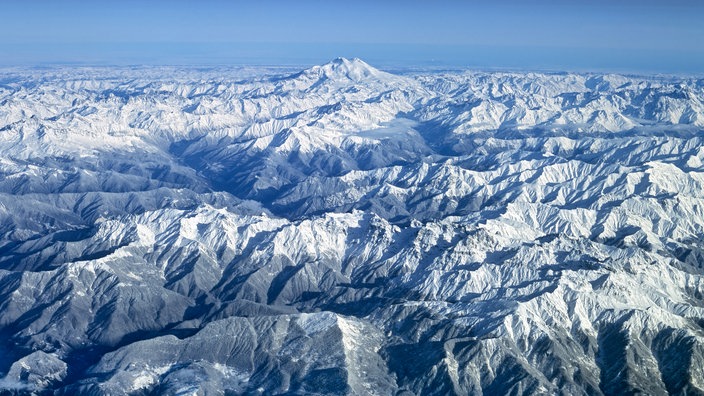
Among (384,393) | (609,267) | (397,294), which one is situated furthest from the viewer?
(397,294)

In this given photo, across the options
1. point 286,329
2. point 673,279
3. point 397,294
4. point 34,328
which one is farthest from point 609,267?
point 34,328

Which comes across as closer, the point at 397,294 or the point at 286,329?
the point at 286,329

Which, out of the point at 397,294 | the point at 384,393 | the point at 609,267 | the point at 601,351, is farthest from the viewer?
the point at 397,294

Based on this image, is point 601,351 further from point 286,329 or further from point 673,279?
point 286,329

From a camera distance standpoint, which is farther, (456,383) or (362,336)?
(362,336)

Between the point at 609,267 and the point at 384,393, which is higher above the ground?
the point at 609,267

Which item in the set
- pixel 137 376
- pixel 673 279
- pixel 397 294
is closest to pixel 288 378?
pixel 137 376

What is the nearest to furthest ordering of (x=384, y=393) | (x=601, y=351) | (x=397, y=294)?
(x=384, y=393), (x=601, y=351), (x=397, y=294)

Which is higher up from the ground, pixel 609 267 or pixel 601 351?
pixel 609 267

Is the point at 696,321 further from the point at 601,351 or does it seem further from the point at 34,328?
the point at 34,328
